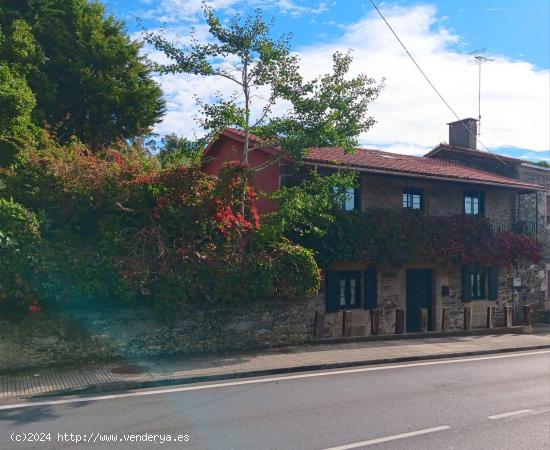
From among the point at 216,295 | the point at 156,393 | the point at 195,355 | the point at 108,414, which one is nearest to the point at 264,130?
the point at 216,295

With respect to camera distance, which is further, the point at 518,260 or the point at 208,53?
the point at 518,260

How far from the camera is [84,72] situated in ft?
61.6

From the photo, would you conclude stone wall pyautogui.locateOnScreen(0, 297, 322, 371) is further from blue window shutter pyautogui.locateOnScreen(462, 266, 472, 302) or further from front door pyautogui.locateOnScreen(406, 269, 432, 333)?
blue window shutter pyautogui.locateOnScreen(462, 266, 472, 302)

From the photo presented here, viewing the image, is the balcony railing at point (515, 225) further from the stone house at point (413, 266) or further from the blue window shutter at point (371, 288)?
the blue window shutter at point (371, 288)

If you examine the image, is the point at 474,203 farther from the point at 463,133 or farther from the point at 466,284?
the point at 463,133

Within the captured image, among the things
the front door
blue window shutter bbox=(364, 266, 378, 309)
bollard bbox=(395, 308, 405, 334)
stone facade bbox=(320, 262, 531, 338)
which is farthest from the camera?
the front door

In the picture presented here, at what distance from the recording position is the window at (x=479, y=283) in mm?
20125

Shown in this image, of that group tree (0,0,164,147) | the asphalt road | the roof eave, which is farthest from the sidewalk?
tree (0,0,164,147)

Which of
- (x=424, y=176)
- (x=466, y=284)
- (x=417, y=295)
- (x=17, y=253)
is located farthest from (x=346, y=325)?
(x=17, y=253)

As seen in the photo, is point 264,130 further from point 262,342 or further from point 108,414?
point 108,414

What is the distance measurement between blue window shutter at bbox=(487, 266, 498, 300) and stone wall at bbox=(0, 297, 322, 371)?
10.6 m

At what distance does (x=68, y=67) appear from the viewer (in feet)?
62.0

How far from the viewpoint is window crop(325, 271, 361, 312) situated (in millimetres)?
16812

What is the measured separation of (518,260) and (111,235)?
662 inches
